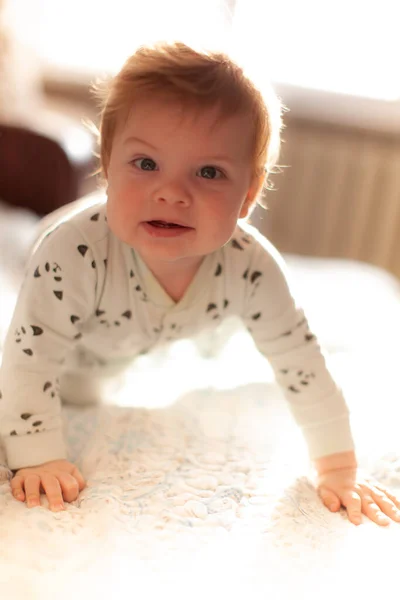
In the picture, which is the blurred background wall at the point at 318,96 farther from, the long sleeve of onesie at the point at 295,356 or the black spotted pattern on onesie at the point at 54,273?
the black spotted pattern on onesie at the point at 54,273

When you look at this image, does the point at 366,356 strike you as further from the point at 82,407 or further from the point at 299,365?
the point at 82,407

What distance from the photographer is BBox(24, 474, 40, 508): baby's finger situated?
763mm

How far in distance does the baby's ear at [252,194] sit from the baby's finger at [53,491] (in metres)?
0.40

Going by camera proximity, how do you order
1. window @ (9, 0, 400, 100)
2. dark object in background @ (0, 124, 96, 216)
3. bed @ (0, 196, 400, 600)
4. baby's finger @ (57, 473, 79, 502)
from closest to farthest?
bed @ (0, 196, 400, 600)
baby's finger @ (57, 473, 79, 502)
dark object in background @ (0, 124, 96, 216)
window @ (9, 0, 400, 100)

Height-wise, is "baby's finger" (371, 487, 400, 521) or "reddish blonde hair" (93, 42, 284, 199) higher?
"reddish blonde hair" (93, 42, 284, 199)

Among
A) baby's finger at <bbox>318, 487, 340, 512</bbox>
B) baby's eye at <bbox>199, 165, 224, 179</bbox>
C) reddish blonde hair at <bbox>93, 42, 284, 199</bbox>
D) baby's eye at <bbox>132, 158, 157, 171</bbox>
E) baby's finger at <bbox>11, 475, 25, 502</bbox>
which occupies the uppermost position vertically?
reddish blonde hair at <bbox>93, 42, 284, 199</bbox>

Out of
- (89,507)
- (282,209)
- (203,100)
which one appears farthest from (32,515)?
(282,209)

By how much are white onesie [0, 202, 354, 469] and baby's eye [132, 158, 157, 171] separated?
5.3 inches

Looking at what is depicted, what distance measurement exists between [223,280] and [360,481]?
317 millimetres

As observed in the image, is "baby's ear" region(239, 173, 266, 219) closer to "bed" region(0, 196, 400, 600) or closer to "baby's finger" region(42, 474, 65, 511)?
"bed" region(0, 196, 400, 600)

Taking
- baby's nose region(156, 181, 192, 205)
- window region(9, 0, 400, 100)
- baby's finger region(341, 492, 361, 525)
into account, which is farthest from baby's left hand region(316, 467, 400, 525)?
window region(9, 0, 400, 100)

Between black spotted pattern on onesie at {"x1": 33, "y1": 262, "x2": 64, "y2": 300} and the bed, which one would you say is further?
black spotted pattern on onesie at {"x1": 33, "y1": 262, "x2": 64, "y2": 300}

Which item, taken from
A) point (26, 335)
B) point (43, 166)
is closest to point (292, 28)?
point (43, 166)

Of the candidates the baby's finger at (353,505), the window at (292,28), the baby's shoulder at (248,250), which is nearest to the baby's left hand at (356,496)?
the baby's finger at (353,505)
